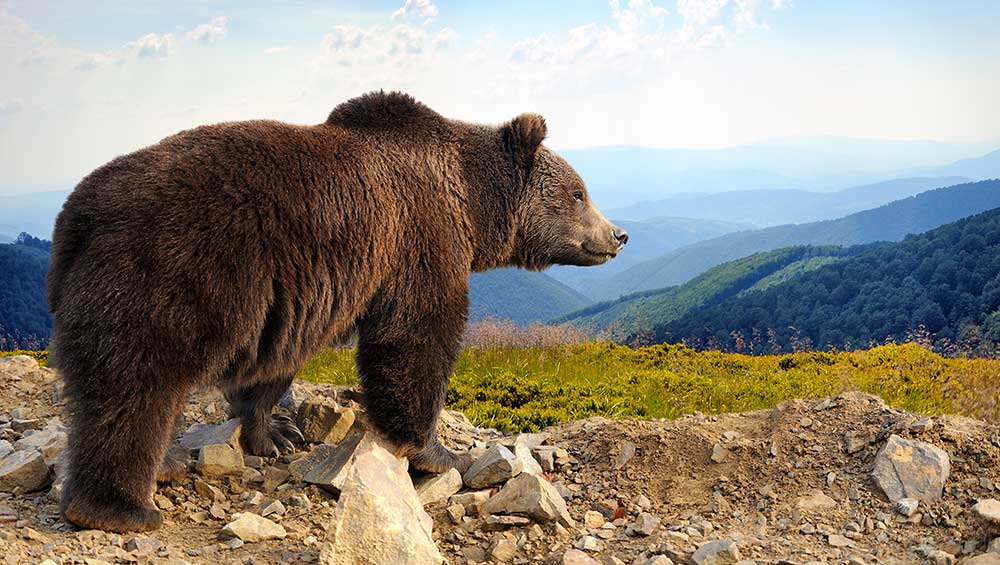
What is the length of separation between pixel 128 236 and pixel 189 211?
40cm

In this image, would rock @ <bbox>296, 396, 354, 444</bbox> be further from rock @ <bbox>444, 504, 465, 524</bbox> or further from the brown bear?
rock @ <bbox>444, 504, 465, 524</bbox>

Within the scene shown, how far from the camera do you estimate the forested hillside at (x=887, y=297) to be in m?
30.7

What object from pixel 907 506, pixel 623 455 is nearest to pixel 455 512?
pixel 623 455

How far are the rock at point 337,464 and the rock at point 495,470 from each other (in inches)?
33.8

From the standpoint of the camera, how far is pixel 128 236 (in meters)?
5.20

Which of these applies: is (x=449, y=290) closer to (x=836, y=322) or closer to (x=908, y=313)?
(x=908, y=313)

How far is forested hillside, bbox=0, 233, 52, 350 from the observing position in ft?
53.6

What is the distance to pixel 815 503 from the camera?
20.7ft

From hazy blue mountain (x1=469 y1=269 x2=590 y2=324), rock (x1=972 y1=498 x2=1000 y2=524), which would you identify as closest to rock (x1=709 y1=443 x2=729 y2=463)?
rock (x1=972 y1=498 x2=1000 y2=524)

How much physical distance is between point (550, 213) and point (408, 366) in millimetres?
2155

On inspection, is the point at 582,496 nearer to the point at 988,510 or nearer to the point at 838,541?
the point at 838,541

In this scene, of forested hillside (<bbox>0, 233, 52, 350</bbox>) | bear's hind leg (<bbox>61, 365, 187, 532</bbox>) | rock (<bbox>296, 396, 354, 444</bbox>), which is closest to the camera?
bear's hind leg (<bbox>61, 365, 187, 532</bbox>)

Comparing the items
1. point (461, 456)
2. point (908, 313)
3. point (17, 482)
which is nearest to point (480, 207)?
point (461, 456)

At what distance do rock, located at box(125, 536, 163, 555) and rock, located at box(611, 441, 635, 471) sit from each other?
144 inches
